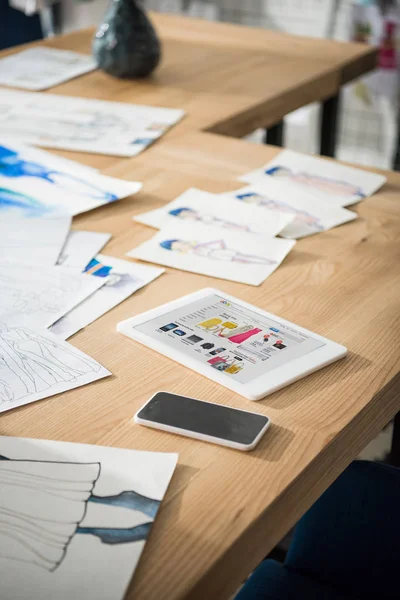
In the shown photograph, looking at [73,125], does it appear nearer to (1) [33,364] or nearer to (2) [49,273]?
(2) [49,273]

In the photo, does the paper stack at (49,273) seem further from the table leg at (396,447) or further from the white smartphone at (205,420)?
the table leg at (396,447)

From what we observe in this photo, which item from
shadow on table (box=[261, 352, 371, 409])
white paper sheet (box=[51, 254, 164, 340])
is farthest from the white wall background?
shadow on table (box=[261, 352, 371, 409])

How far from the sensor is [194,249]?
108cm

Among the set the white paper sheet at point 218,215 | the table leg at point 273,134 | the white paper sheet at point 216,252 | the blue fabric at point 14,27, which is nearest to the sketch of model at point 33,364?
the white paper sheet at point 216,252

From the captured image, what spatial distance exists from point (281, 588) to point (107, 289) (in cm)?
40

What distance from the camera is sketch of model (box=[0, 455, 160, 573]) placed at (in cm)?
60

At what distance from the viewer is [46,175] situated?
1.29 meters

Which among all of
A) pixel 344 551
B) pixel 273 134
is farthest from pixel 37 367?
pixel 273 134

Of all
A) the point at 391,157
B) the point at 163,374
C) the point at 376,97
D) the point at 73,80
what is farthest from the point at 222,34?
the point at 163,374

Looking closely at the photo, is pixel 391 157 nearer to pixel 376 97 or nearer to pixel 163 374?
pixel 376 97

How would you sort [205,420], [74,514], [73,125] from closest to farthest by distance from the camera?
[74,514] → [205,420] → [73,125]

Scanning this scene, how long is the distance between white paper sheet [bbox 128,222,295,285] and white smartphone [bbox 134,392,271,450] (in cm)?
28

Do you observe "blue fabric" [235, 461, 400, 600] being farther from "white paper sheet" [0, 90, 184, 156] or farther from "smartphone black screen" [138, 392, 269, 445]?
"white paper sheet" [0, 90, 184, 156]

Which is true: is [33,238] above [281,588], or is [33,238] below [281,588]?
above
